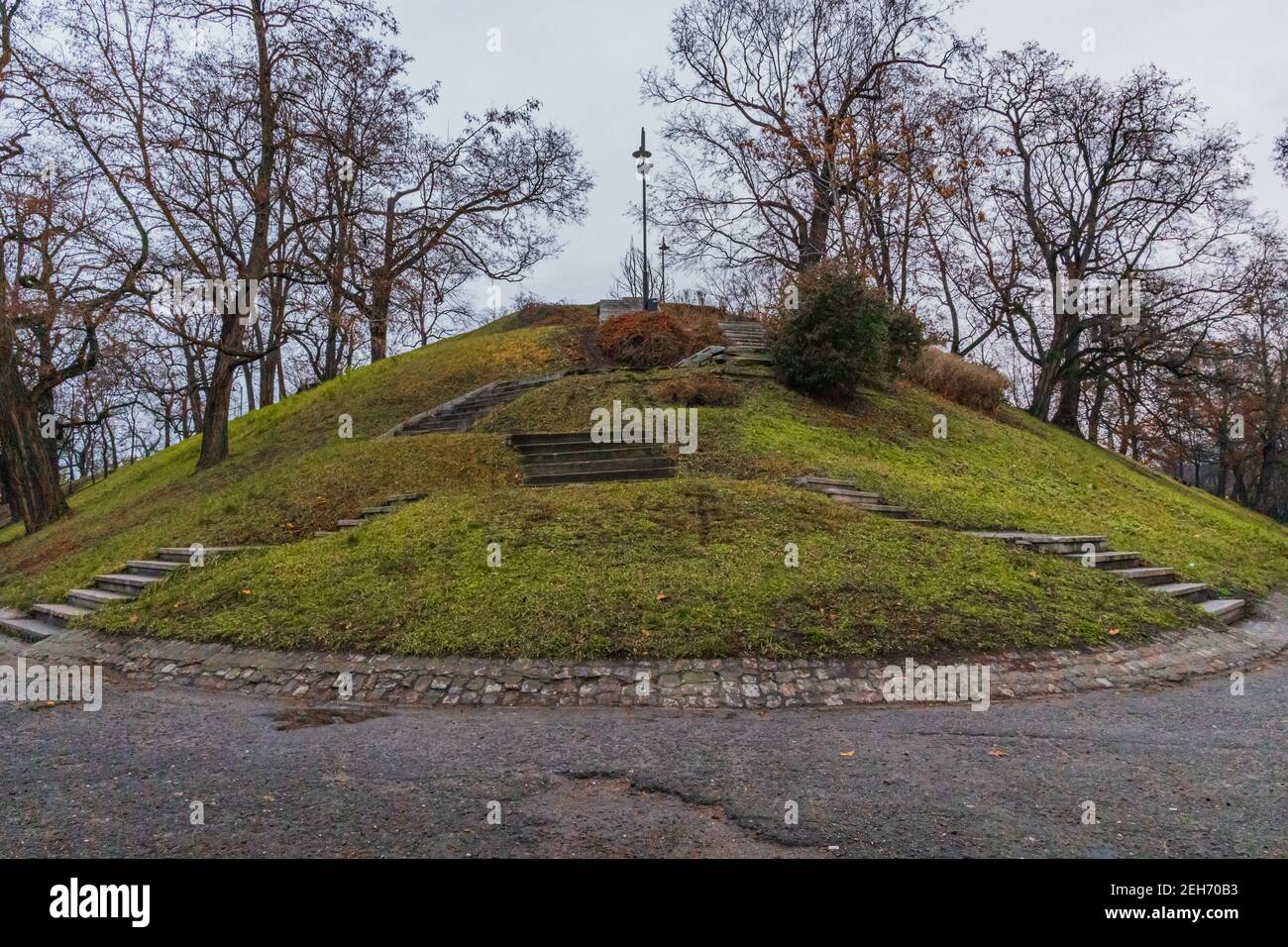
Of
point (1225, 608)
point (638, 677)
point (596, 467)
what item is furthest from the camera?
point (596, 467)

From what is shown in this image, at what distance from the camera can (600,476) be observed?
41.7 ft

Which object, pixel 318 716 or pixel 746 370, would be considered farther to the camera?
pixel 746 370

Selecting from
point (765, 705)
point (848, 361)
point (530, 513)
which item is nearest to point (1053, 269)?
point (848, 361)

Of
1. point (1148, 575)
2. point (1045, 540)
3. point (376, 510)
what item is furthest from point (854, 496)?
point (376, 510)

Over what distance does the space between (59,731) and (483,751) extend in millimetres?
3338

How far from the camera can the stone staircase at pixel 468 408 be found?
57.0 feet

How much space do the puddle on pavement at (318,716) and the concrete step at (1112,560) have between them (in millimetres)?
9108

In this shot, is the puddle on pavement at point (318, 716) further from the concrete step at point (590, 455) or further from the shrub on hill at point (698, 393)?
the shrub on hill at point (698, 393)

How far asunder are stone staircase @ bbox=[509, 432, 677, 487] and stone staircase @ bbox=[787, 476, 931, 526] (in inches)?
91.9

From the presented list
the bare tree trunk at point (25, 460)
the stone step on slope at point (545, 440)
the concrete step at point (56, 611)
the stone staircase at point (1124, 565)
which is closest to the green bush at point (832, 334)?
the stone step on slope at point (545, 440)

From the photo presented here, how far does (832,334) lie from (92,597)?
1426 cm

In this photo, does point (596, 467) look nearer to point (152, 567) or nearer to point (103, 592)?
point (152, 567)

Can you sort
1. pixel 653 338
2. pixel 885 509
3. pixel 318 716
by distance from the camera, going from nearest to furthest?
1. pixel 318 716
2. pixel 885 509
3. pixel 653 338

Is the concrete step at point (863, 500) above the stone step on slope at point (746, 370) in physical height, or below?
below
